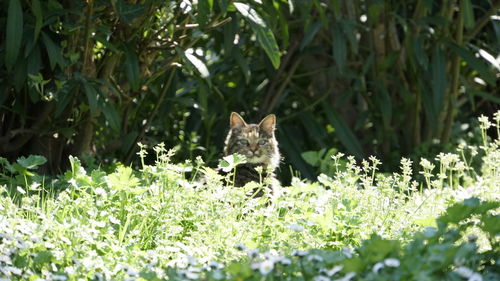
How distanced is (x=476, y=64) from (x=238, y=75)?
6.04 ft

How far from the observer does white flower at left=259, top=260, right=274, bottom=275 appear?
2.93m

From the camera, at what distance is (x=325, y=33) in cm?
733

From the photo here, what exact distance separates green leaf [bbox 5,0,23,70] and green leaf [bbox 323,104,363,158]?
9.09 ft

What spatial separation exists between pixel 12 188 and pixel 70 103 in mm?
823

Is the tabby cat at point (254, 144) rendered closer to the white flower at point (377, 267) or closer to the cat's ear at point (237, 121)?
the cat's ear at point (237, 121)

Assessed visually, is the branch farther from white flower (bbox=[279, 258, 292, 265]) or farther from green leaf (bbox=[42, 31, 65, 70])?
white flower (bbox=[279, 258, 292, 265])

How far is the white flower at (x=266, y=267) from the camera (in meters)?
Result: 2.93

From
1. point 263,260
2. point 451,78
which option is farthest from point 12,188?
point 451,78

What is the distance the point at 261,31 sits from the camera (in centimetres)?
505

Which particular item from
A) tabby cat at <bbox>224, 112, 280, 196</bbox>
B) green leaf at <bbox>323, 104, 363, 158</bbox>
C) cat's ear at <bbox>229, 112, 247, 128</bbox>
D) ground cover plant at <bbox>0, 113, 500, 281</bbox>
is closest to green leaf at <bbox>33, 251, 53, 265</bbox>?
ground cover plant at <bbox>0, 113, 500, 281</bbox>

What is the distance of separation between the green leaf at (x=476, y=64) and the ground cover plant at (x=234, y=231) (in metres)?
2.17

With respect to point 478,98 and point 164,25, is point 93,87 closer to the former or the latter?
point 164,25

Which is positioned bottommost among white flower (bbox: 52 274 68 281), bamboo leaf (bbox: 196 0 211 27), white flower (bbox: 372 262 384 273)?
white flower (bbox: 52 274 68 281)

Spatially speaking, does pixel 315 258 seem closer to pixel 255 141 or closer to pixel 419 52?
pixel 255 141
